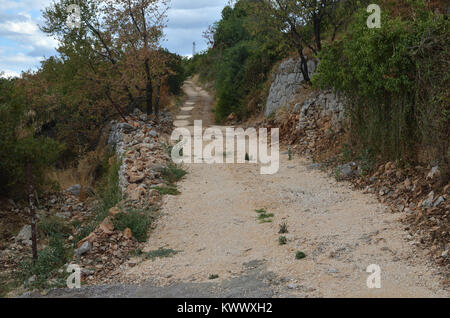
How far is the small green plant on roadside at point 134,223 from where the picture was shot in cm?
686

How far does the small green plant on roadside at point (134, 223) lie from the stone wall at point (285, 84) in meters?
9.11

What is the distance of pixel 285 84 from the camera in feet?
51.9

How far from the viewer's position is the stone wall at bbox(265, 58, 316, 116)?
15.3 metres

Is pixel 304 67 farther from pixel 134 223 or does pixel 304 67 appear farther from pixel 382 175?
pixel 134 223

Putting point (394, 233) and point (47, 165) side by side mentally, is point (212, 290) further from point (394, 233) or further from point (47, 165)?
point (47, 165)

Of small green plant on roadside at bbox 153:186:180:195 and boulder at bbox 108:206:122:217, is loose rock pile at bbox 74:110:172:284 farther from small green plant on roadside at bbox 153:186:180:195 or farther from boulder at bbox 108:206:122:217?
small green plant on roadside at bbox 153:186:180:195

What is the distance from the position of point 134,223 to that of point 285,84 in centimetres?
1030

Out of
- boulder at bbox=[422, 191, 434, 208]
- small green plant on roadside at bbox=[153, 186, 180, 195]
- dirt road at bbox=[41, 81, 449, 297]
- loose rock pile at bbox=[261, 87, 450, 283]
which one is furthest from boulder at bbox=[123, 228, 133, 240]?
boulder at bbox=[422, 191, 434, 208]

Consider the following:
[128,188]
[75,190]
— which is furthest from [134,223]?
[75,190]

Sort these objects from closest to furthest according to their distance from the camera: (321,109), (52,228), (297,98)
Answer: (52,228) → (321,109) → (297,98)

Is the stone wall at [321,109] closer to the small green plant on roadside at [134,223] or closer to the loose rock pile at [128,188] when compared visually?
the loose rock pile at [128,188]

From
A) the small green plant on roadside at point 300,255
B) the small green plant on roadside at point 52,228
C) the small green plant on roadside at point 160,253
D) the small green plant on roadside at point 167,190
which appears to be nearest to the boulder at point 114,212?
the small green plant on roadside at point 160,253

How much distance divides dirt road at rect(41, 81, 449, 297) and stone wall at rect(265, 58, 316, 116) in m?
6.54

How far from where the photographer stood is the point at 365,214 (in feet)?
22.2
